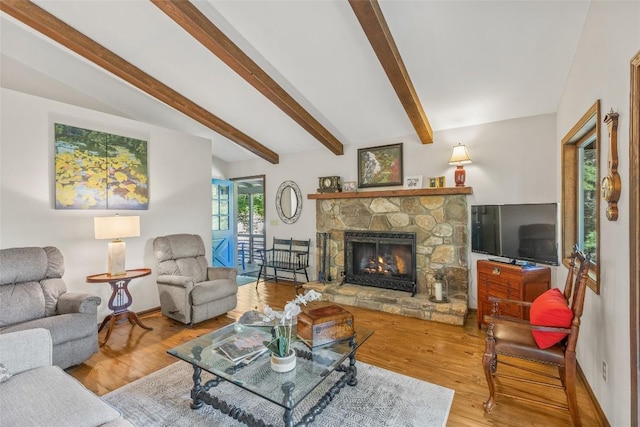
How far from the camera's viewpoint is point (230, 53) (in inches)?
118

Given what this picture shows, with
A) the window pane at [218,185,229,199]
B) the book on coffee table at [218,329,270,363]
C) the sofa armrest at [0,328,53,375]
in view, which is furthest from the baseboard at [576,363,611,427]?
the window pane at [218,185,229,199]

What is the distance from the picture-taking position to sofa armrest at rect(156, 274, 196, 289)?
346 cm

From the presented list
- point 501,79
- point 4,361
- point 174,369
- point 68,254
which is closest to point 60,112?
point 68,254

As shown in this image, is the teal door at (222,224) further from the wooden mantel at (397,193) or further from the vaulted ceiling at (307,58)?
the wooden mantel at (397,193)

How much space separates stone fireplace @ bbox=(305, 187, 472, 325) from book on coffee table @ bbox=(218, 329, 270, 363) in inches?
87.6

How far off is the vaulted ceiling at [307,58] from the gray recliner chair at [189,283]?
1.86 meters

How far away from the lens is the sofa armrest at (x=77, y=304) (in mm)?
2617

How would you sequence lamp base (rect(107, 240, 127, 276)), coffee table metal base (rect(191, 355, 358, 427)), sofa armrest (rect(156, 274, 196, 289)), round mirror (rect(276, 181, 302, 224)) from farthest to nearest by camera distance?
round mirror (rect(276, 181, 302, 224)) < sofa armrest (rect(156, 274, 196, 289)) < lamp base (rect(107, 240, 127, 276)) < coffee table metal base (rect(191, 355, 358, 427))

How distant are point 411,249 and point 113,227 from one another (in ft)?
12.2

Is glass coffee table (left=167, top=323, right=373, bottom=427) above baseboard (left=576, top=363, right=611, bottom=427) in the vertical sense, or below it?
above

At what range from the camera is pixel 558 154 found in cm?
339

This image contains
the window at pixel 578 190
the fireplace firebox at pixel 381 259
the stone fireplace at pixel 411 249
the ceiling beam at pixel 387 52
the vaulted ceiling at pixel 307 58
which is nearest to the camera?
the ceiling beam at pixel 387 52

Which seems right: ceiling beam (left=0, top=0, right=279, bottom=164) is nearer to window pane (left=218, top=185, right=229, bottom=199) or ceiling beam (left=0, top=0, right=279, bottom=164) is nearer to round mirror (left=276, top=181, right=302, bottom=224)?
round mirror (left=276, top=181, right=302, bottom=224)

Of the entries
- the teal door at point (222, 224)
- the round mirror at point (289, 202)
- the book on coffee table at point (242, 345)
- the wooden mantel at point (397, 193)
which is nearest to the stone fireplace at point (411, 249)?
the wooden mantel at point (397, 193)
